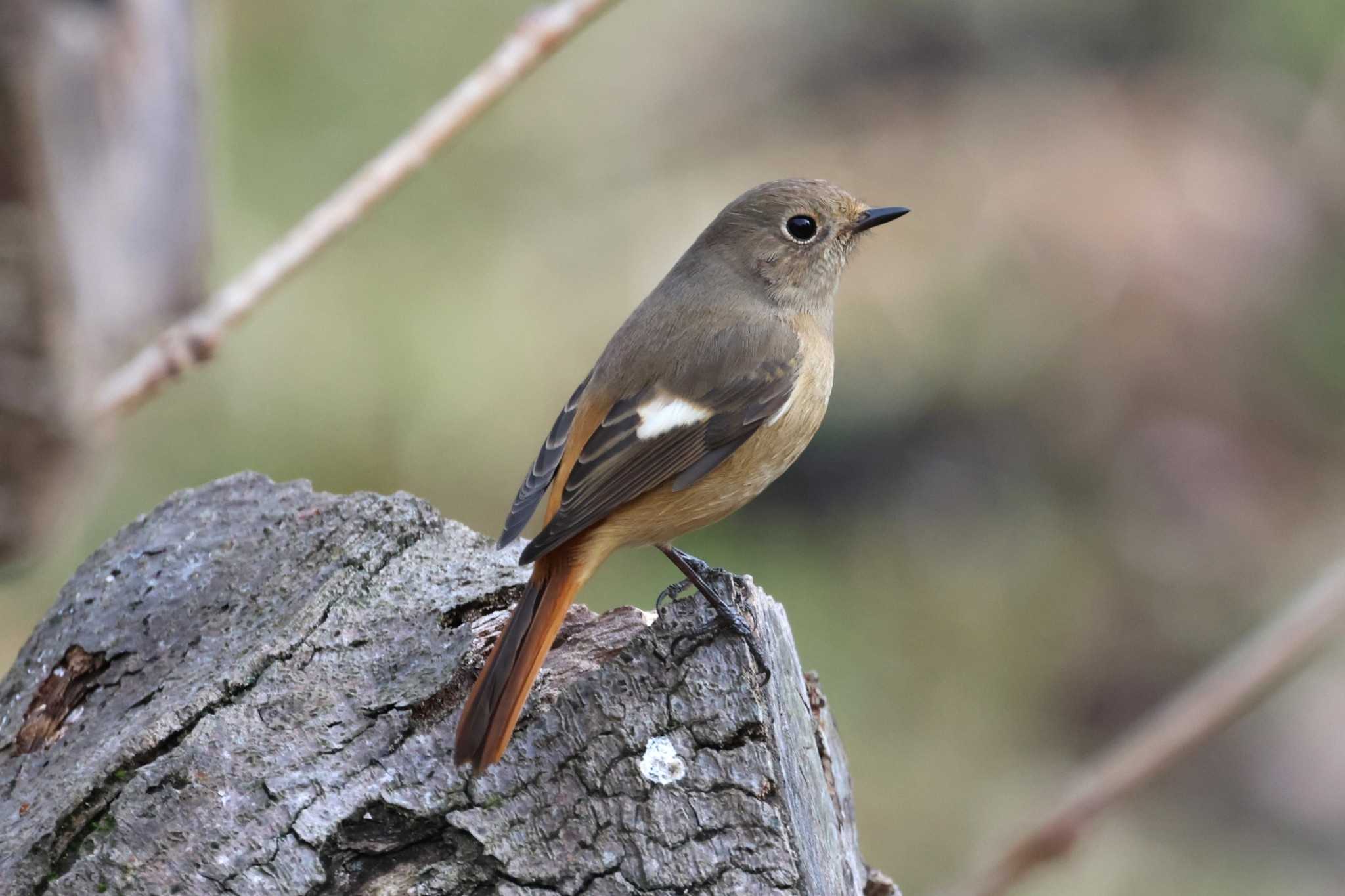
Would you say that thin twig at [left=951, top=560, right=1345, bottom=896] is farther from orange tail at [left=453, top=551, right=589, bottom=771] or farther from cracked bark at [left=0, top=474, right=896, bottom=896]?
orange tail at [left=453, top=551, right=589, bottom=771]

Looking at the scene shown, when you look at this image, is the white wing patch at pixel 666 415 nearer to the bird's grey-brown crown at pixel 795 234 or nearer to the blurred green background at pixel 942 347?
the bird's grey-brown crown at pixel 795 234

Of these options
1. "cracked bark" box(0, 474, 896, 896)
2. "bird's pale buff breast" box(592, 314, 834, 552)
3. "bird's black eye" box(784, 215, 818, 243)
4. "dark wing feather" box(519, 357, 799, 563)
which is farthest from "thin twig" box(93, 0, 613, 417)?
"bird's black eye" box(784, 215, 818, 243)

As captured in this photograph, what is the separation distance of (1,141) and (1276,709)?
5701 mm

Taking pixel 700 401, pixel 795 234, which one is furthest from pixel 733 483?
pixel 795 234

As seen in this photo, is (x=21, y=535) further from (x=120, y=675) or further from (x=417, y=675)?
(x=417, y=675)

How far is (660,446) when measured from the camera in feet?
9.55

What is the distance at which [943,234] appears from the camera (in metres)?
7.14

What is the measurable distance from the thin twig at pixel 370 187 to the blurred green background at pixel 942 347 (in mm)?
2856

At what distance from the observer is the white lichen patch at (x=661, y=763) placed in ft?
6.83

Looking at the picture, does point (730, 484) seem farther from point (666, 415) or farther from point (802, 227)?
point (802, 227)

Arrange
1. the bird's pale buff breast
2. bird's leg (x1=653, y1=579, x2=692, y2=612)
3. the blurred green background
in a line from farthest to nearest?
1. the blurred green background
2. bird's leg (x1=653, y1=579, x2=692, y2=612)
3. the bird's pale buff breast

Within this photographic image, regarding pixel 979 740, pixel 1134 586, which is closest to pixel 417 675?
pixel 979 740

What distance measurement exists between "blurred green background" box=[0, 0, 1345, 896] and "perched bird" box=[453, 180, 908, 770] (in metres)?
2.65

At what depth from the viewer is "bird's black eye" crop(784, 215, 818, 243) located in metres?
3.62
